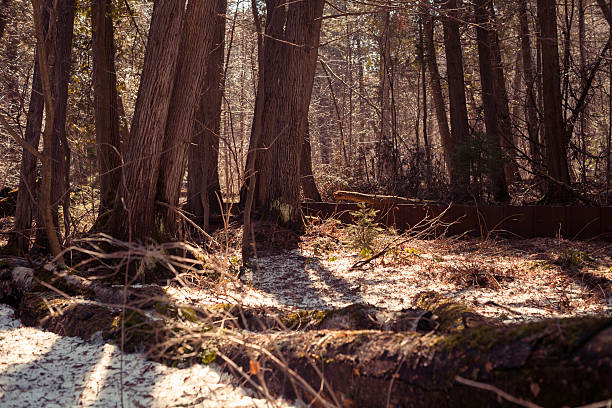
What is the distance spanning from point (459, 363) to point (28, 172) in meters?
6.90

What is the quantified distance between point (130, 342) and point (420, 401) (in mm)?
2252

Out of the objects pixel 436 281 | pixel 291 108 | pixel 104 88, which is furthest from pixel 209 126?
pixel 436 281

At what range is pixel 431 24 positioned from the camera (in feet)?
43.9

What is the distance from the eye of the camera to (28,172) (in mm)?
7355

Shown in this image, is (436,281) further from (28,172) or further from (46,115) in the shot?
(28,172)

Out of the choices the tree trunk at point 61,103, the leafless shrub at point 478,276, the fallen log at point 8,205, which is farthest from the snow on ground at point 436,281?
the fallen log at point 8,205

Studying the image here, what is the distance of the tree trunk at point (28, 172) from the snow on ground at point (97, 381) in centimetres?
405

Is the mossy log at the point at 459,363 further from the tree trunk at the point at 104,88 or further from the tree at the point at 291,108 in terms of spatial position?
the tree at the point at 291,108

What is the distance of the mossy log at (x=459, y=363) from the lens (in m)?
1.90

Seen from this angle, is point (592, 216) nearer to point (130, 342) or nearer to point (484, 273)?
point (484, 273)

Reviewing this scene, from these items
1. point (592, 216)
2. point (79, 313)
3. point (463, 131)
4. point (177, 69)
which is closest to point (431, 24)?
point (463, 131)

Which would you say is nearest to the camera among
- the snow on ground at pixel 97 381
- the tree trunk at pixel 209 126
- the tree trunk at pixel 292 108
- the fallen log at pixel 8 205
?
the snow on ground at pixel 97 381

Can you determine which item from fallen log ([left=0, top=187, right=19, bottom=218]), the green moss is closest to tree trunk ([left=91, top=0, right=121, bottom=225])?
the green moss

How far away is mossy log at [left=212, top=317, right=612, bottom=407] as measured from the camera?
6.24 ft
